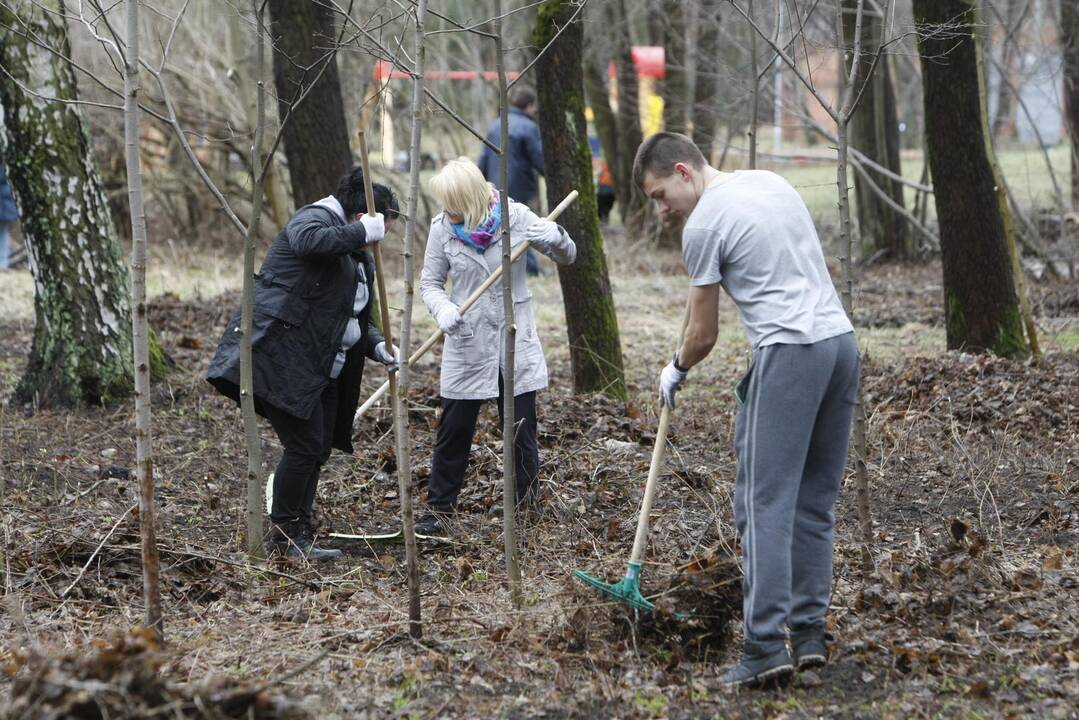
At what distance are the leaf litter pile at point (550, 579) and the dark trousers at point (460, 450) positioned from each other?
164mm

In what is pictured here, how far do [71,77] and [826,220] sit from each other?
1305cm

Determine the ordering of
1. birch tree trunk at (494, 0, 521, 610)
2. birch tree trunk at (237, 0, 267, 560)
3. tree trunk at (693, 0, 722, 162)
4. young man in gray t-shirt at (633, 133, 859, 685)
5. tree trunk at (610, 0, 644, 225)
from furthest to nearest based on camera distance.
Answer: tree trunk at (610, 0, 644, 225) < tree trunk at (693, 0, 722, 162) < birch tree trunk at (237, 0, 267, 560) < birch tree trunk at (494, 0, 521, 610) < young man in gray t-shirt at (633, 133, 859, 685)

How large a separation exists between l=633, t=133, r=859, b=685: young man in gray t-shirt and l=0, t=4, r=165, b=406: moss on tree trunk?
5.10 meters

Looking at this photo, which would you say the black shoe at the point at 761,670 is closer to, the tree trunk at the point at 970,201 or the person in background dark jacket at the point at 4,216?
the tree trunk at the point at 970,201

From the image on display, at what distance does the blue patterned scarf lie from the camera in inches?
210

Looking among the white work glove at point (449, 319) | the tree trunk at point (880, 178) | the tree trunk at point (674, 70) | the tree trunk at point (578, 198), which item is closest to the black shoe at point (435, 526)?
the white work glove at point (449, 319)

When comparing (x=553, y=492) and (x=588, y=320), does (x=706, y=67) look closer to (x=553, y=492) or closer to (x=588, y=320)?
(x=588, y=320)

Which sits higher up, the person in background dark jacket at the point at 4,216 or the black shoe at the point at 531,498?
the person in background dark jacket at the point at 4,216

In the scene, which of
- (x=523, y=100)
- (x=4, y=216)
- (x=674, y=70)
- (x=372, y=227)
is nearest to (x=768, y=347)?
(x=372, y=227)

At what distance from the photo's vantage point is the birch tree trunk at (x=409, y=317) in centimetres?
371

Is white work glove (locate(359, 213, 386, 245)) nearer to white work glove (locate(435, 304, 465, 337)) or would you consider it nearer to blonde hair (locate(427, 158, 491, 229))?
blonde hair (locate(427, 158, 491, 229))

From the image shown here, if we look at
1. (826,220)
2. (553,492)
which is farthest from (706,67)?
(553,492)

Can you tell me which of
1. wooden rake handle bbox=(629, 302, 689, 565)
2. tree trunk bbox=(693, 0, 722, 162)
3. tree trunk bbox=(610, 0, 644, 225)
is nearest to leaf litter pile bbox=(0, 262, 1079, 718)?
wooden rake handle bbox=(629, 302, 689, 565)

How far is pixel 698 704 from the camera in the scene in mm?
3529
